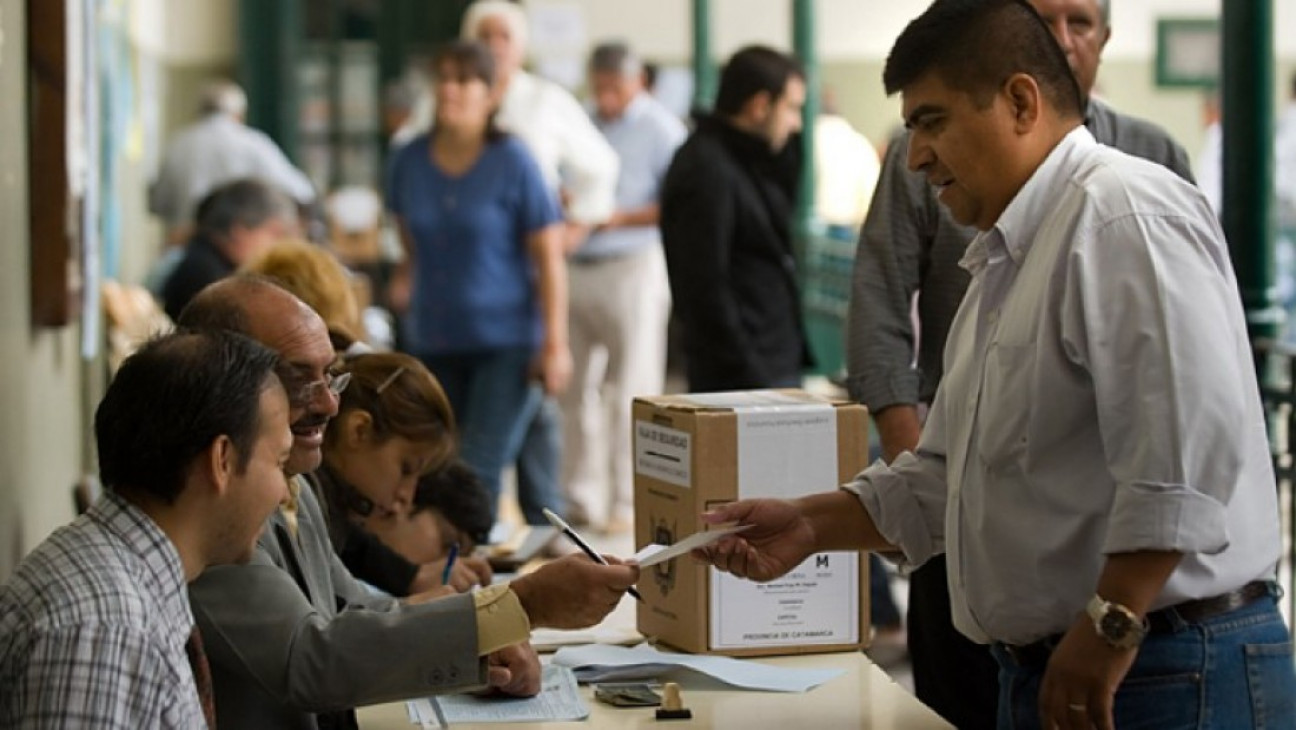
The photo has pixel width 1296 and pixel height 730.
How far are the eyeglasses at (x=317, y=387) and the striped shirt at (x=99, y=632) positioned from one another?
24.2 inches

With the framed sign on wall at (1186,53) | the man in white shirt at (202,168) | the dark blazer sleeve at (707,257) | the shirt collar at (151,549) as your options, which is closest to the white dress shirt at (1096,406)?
the shirt collar at (151,549)

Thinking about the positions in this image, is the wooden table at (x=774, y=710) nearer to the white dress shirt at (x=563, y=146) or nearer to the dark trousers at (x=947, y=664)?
the dark trousers at (x=947, y=664)

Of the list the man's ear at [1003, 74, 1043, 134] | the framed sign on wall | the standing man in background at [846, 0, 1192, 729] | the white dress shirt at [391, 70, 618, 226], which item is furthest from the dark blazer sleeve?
the framed sign on wall

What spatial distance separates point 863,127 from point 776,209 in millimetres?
12703

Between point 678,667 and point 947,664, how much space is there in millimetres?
797

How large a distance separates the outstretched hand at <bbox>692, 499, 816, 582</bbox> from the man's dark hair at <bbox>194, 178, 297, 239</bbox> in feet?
13.5

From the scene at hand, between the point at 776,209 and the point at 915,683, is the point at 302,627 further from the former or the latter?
the point at 776,209

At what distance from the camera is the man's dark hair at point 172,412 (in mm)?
2424

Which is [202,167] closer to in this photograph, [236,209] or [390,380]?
[236,209]

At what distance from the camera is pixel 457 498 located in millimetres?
4531

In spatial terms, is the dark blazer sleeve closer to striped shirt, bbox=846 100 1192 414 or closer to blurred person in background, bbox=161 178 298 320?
blurred person in background, bbox=161 178 298 320

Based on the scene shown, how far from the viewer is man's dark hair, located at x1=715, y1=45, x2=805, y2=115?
7.16 m

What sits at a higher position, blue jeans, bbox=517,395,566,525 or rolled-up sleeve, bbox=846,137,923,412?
rolled-up sleeve, bbox=846,137,923,412

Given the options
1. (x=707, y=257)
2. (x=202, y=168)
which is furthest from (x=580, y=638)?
(x=202, y=168)
